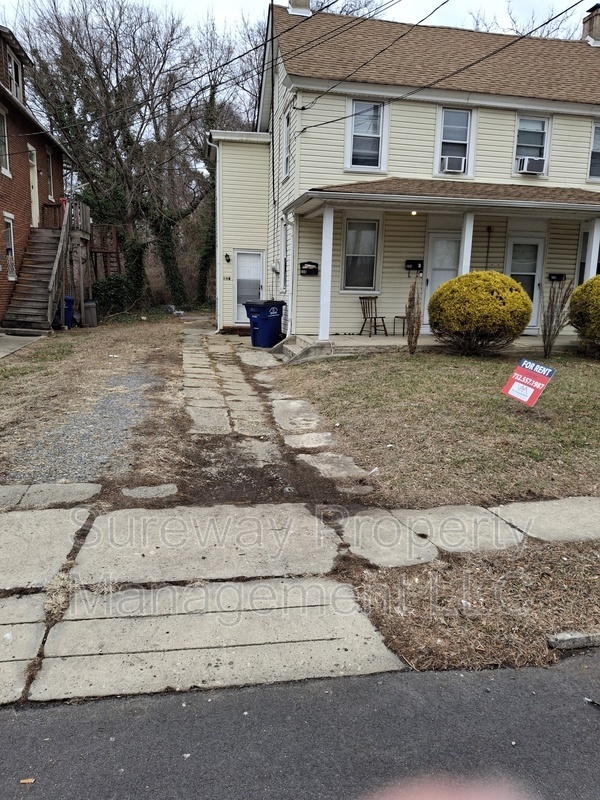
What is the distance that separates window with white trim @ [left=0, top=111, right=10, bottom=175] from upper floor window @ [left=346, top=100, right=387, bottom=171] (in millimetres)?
9845

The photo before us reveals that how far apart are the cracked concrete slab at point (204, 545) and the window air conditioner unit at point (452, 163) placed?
1135cm

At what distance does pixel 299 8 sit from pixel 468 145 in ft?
18.6

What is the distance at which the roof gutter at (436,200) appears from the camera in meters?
10.9

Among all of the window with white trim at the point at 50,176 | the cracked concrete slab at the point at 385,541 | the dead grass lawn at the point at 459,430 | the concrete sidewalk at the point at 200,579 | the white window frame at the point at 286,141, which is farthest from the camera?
the window with white trim at the point at 50,176

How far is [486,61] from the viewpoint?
14.1 m

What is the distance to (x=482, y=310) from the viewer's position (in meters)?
9.90

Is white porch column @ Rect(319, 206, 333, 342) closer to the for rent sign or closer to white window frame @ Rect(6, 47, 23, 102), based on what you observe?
the for rent sign

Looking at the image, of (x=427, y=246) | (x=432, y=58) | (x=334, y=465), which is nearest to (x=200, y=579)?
(x=334, y=465)

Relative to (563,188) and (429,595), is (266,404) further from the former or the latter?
(563,188)

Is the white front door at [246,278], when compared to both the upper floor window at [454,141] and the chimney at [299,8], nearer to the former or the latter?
the upper floor window at [454,141]

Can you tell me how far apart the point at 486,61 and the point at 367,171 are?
14.8ft

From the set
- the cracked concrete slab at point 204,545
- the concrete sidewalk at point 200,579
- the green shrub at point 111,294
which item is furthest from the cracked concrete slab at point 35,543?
the green shrub at point 111,294

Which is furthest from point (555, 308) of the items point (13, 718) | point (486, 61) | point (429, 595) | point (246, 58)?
point (246, 58)

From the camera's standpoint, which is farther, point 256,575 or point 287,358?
point 287,358
